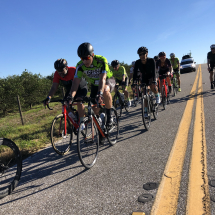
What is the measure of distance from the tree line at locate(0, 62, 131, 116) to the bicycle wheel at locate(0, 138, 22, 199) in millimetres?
11464

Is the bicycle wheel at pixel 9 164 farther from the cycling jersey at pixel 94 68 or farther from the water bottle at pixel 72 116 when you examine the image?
the cycling jersey at pixel 94 68

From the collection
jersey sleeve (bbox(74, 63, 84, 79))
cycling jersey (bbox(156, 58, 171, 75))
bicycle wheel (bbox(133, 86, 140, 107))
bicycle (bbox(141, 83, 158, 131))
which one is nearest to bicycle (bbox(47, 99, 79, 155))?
jersey sleeve (bbox(74, 63, 84, 79))

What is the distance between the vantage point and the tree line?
15.2 metres

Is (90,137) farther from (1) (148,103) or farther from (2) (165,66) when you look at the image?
(2) (165,66)

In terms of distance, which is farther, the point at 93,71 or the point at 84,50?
the point at 93,71

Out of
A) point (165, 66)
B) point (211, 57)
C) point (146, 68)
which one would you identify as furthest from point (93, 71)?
point (211, 57)

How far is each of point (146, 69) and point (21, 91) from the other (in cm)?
1417

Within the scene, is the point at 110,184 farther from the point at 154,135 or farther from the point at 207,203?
the point at 154,135

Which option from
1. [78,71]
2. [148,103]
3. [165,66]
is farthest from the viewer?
[165,66]

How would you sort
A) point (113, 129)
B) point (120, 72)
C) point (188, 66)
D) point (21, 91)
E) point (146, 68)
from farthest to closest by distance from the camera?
point (188, 66) → point (21, 91) → point (120, 72) → point (146, 68) → point (113, 129)

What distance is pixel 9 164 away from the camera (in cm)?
286

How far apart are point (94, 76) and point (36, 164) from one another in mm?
2172

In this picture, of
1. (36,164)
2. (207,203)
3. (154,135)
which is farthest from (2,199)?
(154,135)

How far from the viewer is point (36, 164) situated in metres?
3.52
